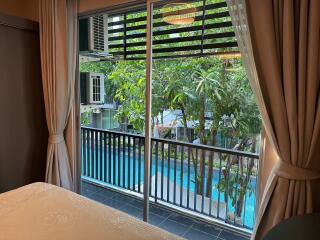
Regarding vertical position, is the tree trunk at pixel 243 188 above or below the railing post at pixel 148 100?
below

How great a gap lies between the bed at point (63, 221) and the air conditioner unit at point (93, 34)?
65.7 inches

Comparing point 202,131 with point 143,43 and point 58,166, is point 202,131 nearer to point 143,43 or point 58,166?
point 143,43

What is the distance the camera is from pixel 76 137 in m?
2.71

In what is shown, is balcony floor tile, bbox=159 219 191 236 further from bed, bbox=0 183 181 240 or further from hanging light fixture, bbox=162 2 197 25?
hanging light fixture, bbox=162 2 197 25

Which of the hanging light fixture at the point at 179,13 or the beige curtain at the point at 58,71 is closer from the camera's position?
the hanging light fixture at the point at 179,13

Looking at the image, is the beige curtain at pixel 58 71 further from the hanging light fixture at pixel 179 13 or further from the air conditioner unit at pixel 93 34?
the hanging light fixture at pixel 179 13

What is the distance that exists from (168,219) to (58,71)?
201cm

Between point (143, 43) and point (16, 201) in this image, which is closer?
point (16, 201)

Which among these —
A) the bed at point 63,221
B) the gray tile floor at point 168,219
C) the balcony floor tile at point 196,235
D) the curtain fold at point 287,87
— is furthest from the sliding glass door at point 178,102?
the bed at point 63,221

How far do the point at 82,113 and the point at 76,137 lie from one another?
31 cm

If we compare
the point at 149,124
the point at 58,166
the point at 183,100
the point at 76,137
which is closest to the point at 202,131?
the point at 183,100

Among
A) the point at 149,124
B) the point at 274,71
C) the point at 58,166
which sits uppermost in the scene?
the point at 274,71

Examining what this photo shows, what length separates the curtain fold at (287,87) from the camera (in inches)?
51.8

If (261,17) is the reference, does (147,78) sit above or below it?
below
